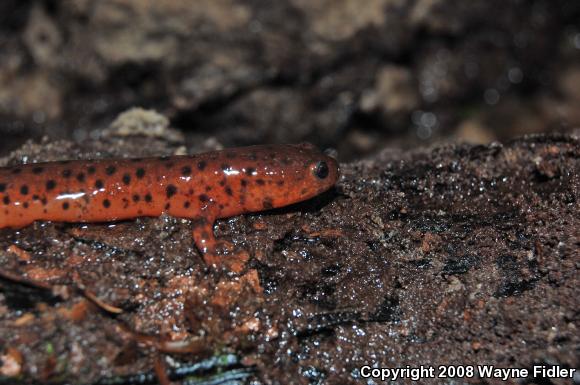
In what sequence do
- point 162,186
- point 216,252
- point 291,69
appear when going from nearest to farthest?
point 216,252
point 162,186
point 291,69

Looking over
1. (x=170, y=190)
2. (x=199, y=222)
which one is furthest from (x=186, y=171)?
(x=199, y=222)

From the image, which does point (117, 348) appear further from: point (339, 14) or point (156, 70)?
point (339, 14)

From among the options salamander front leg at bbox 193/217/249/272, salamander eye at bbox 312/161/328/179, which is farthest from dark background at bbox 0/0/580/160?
salamander front leg at bbox 193/217/249/272

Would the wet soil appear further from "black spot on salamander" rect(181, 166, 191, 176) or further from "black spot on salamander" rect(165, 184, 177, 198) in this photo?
"black spot on salamander" rect(181, 166, 191, 176)

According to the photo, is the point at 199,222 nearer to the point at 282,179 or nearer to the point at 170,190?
the point at 170,190

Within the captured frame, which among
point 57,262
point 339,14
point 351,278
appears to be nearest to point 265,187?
point 351,278

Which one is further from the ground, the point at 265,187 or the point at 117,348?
the point at 265,187
